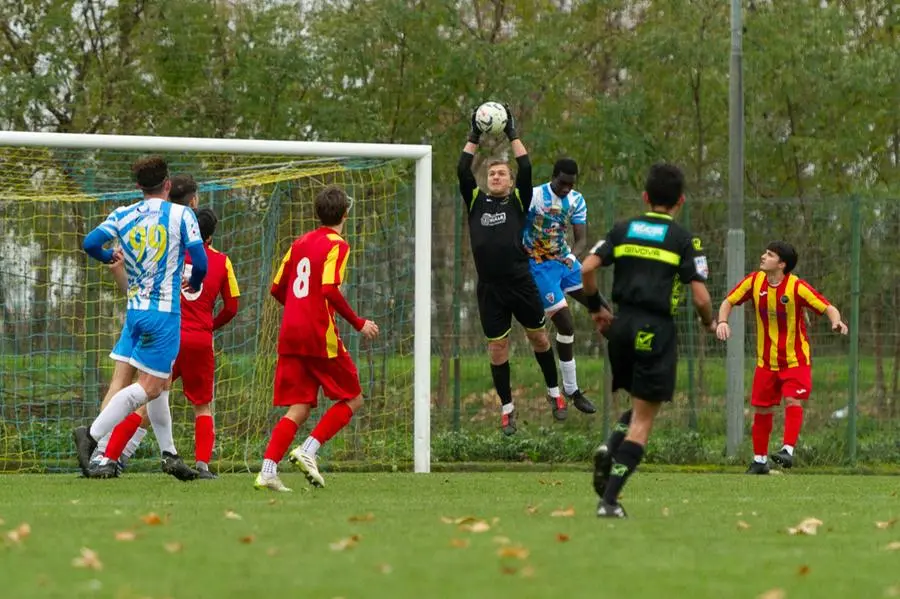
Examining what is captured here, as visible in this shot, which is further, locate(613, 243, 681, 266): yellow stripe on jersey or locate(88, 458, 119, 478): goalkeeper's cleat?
locate(88, 458, 119, 478): goalkeeper's cleat

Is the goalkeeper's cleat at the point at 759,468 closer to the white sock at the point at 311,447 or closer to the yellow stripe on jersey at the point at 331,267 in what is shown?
the white sock at the point at 311,447

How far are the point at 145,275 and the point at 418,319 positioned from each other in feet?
12.3

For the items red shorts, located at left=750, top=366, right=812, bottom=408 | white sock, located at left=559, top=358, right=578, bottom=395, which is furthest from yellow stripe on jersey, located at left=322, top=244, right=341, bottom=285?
red shorts, located at left=750, top=366, right=812, bottom=408

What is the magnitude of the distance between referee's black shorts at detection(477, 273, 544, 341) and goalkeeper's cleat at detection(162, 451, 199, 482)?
262 centimetres

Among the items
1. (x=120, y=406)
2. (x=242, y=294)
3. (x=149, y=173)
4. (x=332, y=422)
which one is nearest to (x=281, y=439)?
(x=332, y=422)

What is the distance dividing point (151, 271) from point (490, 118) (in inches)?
106

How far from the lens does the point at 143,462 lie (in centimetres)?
1427

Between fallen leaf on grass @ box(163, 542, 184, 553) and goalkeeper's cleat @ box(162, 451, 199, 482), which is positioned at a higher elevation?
fallen leaf on grass @ box(163, 542, 184, 553)

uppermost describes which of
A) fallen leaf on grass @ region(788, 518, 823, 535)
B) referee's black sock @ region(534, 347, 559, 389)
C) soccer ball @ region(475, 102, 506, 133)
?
soccer ball @ region(475, 102, 506, 133)

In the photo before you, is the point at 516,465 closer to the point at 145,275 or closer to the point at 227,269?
the point at 227,269

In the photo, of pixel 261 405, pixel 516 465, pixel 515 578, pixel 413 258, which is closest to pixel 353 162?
pixel 413 258

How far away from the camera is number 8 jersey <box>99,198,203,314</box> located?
35.4 feet

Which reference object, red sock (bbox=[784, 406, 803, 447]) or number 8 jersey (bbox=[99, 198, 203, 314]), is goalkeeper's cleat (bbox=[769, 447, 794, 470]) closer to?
red sock (bbox=[784, 406, 803, 447])

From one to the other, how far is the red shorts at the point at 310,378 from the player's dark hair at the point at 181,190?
1.56m
